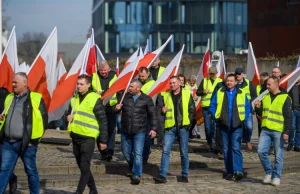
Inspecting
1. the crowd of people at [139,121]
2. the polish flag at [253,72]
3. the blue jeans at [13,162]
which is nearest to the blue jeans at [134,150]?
the crowd of people at [139,121]

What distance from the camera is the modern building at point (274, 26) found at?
3381 cm

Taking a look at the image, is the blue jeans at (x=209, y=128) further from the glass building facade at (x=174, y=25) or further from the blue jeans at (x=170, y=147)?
the glass building facade at (x=174, y=25)

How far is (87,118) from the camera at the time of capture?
12016mm

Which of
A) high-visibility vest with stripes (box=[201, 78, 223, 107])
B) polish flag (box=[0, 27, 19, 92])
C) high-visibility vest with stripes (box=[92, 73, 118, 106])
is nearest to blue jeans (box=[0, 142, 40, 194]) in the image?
polish flag (box=[0, 27, 19, 92])

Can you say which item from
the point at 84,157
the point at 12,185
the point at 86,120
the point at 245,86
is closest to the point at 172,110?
the point at 86,120

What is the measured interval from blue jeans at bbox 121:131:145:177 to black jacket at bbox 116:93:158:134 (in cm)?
13

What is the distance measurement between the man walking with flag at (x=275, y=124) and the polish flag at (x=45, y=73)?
3.66 m

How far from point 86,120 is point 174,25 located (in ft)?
208

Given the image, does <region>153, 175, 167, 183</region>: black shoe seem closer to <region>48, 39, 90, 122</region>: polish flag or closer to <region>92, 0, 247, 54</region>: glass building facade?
<region>48, 39, 90, 122</region>: polish flag

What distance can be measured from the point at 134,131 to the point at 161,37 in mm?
61521

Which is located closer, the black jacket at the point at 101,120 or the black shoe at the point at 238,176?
the black jacket at the point at 101,120

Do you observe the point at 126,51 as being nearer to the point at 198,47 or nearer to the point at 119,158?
the point at 198,47

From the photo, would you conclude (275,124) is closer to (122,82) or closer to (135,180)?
(135,180)

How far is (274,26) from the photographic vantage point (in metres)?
35.1
